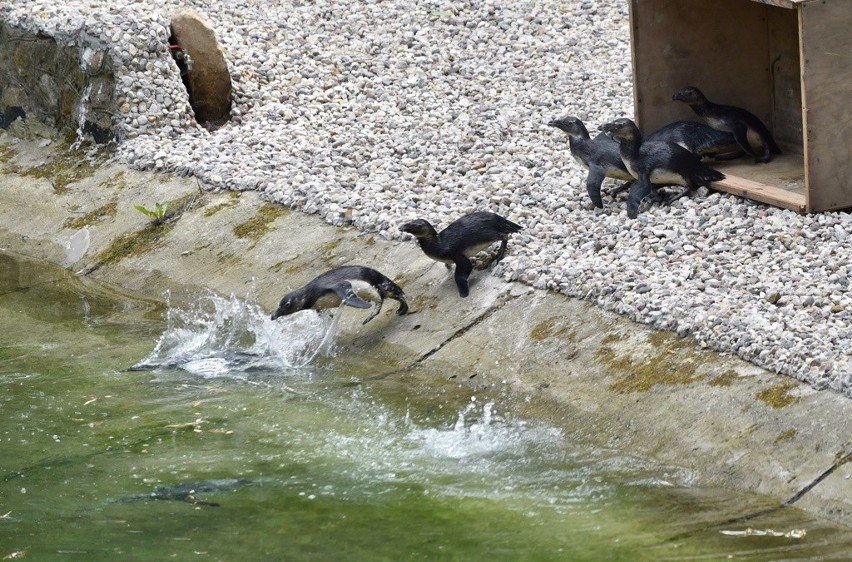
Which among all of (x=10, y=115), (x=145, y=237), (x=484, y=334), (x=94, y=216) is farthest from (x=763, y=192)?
(x=10, y=115)

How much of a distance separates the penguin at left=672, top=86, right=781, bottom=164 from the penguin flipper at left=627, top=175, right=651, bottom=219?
3.17 feet

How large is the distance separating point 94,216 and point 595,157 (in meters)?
4.26

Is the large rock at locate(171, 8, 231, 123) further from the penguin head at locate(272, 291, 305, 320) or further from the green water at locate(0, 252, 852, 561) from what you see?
the penguin head at locate(272, 291, 305, 320)

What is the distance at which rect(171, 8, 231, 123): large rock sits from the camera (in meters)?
11.5

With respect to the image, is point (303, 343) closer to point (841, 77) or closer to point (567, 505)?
point (567, 505)

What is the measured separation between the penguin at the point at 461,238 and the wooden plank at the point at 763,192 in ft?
5.05

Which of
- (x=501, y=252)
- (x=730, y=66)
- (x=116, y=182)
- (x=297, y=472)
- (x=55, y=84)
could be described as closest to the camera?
(x=297, y=472)

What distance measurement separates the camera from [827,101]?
24.7ft

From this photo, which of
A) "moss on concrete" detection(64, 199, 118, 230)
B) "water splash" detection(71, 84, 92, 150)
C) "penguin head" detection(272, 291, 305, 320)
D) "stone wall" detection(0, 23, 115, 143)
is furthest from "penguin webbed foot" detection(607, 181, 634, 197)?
"water splash" detection(71, 84, 92, 150)

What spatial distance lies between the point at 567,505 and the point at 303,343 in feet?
9.35

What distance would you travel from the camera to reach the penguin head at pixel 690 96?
8938 millimetres

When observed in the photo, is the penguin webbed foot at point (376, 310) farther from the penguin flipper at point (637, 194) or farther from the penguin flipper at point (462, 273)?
the penguin flipper at point (637, 194)

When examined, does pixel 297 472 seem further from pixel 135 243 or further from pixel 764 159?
pixel 764 159

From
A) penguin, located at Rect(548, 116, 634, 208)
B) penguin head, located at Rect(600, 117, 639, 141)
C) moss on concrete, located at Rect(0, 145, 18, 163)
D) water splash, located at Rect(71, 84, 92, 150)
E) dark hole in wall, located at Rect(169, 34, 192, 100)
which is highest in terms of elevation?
dark hole in wall, located at Rect(169, 34, 192, 100)
